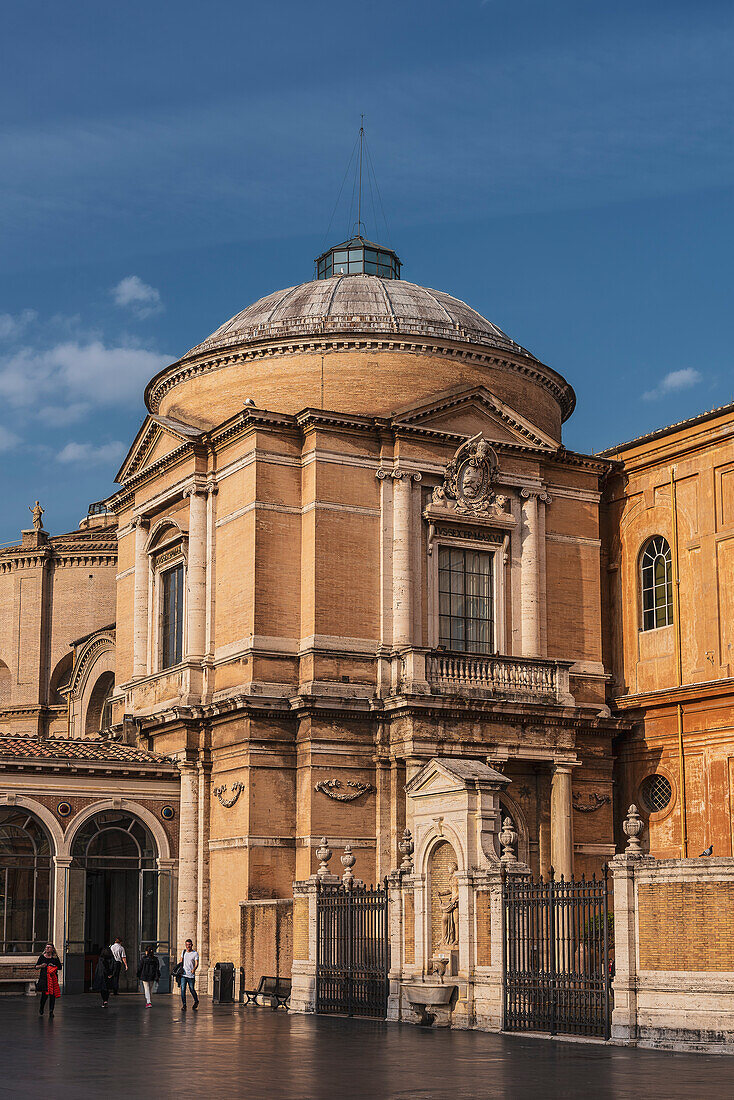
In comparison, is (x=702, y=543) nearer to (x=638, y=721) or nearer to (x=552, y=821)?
(x=638, y=721)

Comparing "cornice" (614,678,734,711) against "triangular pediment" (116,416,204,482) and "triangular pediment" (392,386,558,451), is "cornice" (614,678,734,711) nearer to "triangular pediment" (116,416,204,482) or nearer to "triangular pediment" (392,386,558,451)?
"triangular pediment" (392,386,558,451)

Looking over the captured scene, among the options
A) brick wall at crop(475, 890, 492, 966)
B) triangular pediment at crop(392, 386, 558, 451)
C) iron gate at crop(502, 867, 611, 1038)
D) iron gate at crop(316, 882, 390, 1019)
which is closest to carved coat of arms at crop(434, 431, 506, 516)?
triangular pediment at crop(392, 386, 558, 451)

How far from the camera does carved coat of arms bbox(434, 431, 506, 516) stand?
126 feet

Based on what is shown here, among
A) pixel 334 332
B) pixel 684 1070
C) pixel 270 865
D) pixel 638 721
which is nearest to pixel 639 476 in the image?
pixel 638 721

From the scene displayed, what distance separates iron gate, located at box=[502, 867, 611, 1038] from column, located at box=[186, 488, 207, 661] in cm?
1425

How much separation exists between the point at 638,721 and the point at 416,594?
711 cm

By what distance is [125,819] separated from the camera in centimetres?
3750

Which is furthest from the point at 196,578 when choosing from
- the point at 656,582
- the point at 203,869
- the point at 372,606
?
the point at 656,582

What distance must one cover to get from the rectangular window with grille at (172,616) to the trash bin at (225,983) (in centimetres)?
902

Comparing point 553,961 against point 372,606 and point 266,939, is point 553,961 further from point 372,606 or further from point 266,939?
point 372,606

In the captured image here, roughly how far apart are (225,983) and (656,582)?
1519 cm

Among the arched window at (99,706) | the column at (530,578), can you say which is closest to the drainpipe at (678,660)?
the column at (530,578)

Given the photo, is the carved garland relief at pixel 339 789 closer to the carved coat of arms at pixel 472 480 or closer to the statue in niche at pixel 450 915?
the carved coat of arms at pixel 472 480

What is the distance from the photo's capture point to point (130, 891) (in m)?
39.7
